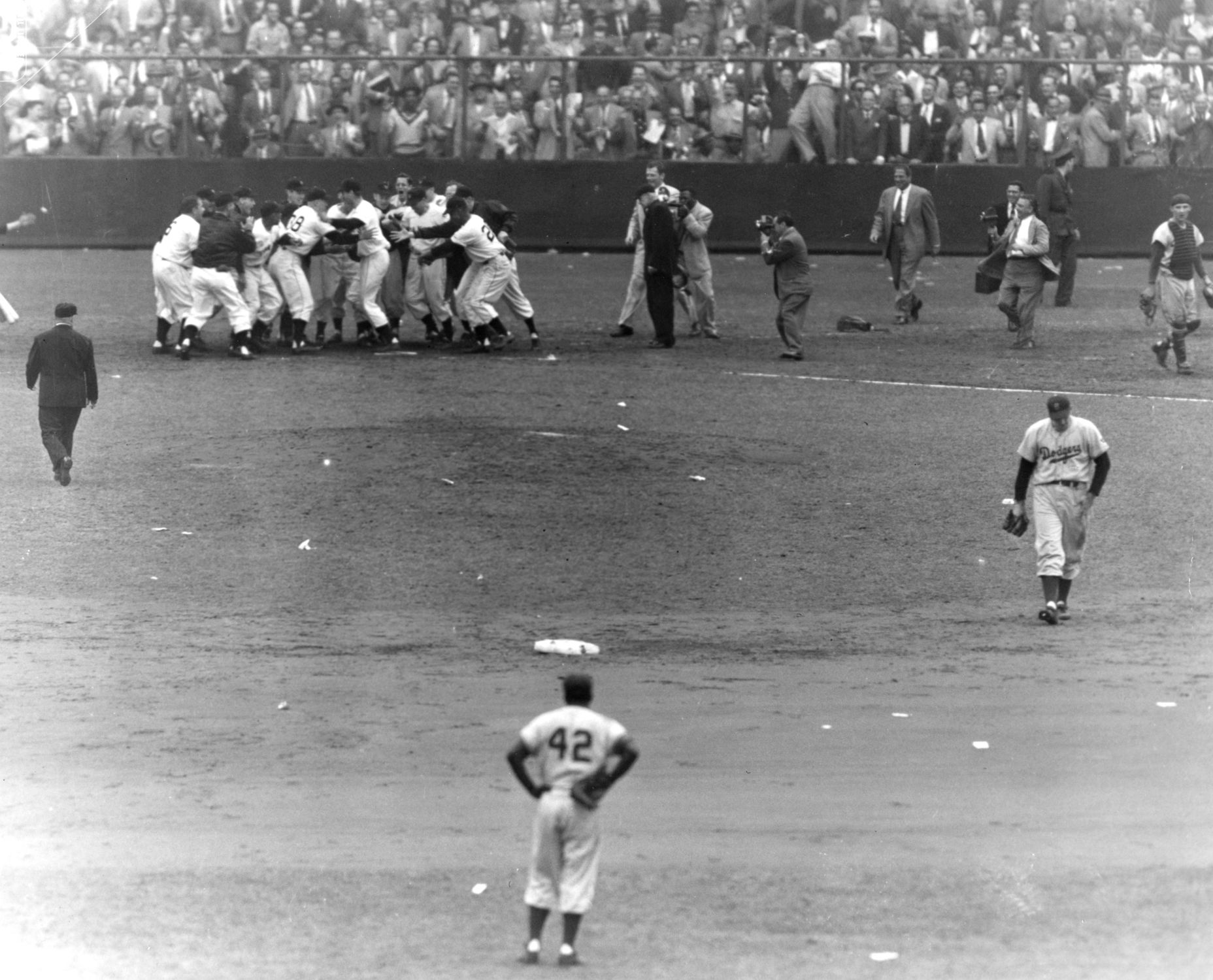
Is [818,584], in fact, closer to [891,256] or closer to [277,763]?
[277,763]

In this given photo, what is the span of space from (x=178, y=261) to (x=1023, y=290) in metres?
10.5

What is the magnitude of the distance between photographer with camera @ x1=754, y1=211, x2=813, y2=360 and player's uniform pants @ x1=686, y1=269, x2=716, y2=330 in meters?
1.65

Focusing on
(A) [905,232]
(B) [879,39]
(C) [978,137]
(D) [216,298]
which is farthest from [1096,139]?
(D) [216,298]

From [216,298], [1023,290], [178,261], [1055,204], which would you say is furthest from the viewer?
[1055,204]

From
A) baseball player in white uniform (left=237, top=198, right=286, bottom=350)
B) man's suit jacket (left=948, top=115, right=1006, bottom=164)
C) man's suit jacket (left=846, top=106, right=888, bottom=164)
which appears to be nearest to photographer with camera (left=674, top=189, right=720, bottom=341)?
baseball player in white uniform (left=237, top=198, right=286, bottom=350)

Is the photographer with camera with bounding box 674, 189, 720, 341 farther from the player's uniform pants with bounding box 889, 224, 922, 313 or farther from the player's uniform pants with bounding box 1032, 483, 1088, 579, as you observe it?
the player's uniform pants with bounding box 1032, 483, 1088, 579

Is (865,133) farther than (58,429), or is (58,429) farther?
(865,133)

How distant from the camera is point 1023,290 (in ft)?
77.9

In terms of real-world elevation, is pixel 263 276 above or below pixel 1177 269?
below

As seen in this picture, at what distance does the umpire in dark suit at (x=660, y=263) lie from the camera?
2319cm

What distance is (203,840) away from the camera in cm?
885

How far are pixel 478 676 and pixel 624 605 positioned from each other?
2.18 metres

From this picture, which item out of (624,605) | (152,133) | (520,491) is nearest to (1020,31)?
(152,133)

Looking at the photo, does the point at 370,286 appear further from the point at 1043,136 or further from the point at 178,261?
the point at 1043,136
